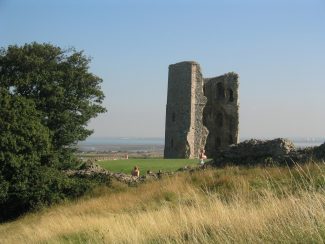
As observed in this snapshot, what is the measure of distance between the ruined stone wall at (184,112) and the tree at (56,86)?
19.9 meters

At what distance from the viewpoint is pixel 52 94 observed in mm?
26391

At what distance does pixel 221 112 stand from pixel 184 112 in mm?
8578

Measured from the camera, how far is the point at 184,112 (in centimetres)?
4809

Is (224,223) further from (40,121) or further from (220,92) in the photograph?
(220,92)

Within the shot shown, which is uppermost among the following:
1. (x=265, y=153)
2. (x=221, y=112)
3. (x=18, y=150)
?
(x=221, y=112)

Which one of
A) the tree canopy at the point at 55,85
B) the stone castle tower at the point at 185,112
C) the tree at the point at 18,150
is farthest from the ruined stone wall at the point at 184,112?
the tree at the point at 18,150

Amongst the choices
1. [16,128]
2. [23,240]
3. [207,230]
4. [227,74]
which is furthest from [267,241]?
[227,74]

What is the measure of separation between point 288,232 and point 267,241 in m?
0.29

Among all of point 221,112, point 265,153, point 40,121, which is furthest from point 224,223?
point 221,112

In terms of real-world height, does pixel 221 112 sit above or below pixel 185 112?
above

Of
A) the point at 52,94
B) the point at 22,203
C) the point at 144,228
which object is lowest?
the point at 22,203

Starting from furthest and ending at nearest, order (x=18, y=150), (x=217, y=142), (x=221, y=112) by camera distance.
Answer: (x=217, y=142) < (x=221, y=112) < (x=18, y=150)

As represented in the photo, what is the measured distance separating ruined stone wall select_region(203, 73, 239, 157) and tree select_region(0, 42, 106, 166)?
1067 inches

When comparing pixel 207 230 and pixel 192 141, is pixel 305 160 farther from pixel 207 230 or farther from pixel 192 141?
pixel 192 141
